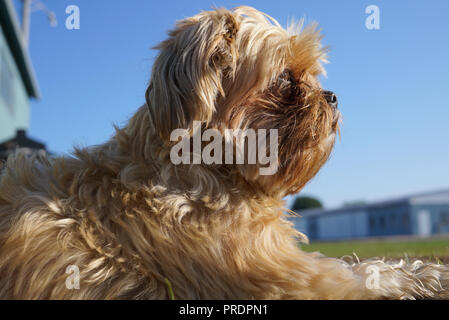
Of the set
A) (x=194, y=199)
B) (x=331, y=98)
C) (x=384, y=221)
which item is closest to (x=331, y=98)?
(x=331, y=98)

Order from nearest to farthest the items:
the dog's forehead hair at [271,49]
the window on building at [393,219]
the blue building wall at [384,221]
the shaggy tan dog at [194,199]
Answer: the shaggy tan dog at [194,199] < the dog's forehead hair at [271,49] < the blue building wall at [384,221] < the window on building at [393,219]

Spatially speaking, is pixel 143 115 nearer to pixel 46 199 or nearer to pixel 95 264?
pixel 46 199

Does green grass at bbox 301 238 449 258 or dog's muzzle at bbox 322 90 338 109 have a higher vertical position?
dog's muzzle at bbox 322 90 338 109

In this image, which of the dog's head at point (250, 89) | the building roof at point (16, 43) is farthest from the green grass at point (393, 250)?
the building roof at point (16, 43)

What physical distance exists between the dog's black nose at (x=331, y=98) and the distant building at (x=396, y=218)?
51.8 metres

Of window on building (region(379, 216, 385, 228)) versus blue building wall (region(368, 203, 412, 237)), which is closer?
blue building wall (region(368, 203, 412, 237))

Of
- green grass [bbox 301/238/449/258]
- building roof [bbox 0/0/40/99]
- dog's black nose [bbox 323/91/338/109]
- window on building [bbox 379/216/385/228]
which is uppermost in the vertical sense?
building roof [bbox 0/0/40/99]

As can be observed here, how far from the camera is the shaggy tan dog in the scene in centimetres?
276

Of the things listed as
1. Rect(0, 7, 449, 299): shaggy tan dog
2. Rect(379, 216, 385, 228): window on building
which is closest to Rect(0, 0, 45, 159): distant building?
Rect(0, 7, 449, 299): shaggy tan dog

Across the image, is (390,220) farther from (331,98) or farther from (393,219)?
(331,98)

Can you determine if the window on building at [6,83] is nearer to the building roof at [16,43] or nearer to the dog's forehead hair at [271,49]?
the building roof at [16,43]

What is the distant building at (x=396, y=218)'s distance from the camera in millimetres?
53188

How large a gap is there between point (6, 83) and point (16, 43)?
2.61m

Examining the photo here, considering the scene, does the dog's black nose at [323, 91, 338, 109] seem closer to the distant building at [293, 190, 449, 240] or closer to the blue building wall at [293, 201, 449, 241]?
the blue building wall at [293, 201, 449, 241]
